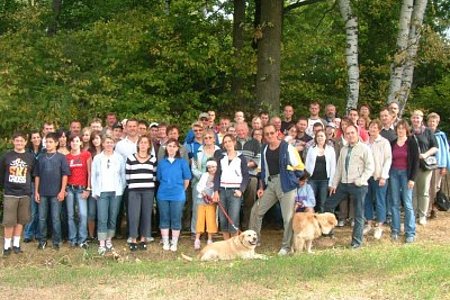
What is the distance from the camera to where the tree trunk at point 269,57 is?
1456cm

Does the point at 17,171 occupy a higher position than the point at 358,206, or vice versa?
the point at 17,171

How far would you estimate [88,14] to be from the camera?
20.5 meters

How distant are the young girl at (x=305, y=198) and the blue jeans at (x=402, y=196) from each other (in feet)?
4.19

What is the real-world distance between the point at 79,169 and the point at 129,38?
6032 millimetres

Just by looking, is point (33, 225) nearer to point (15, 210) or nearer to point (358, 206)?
point (15, 210)

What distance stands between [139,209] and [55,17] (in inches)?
430

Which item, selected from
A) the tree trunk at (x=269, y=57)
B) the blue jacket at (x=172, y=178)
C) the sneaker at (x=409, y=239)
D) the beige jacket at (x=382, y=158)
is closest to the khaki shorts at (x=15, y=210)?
the blue jacket at (x=172, y=178)

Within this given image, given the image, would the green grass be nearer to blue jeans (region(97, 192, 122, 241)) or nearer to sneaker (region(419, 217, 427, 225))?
blue jeans (region(97, 192, 122, 241))

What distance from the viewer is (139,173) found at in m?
10.1

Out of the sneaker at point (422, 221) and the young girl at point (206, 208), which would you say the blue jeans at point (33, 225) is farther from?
the sneaker at point (422, 221)

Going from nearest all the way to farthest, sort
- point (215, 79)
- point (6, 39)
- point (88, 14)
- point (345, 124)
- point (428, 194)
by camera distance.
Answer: point (345, 124), point (428, 194), point (6, 39), point (215, 79), point (88, 14)

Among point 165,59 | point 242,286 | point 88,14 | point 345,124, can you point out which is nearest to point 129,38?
point 165,59

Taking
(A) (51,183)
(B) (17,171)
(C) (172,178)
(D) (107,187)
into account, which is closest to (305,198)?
(C) (172,178)

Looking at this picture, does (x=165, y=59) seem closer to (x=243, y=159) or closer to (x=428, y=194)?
(x=243, y=159)
